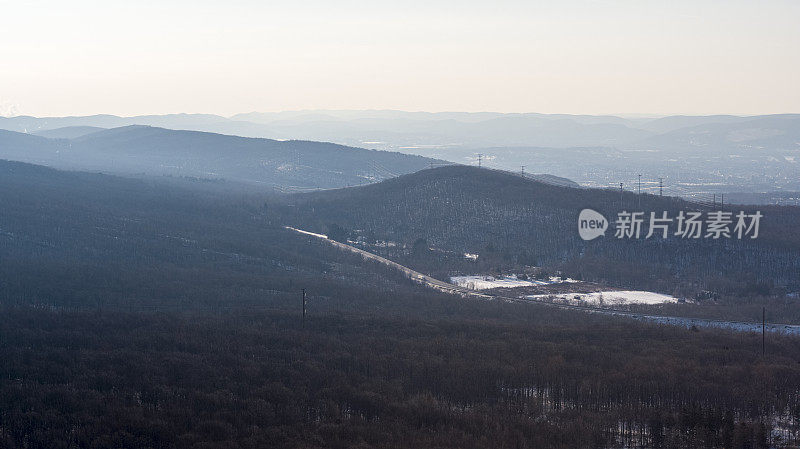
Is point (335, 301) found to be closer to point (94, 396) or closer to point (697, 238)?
point (94, 396)

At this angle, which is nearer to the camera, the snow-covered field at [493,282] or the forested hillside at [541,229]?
the snow-covered field at [493,282]

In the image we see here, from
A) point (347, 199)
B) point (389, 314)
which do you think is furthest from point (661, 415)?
point (347, 199)

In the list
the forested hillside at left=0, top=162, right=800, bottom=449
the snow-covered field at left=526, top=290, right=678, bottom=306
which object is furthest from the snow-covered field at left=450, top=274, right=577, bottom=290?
the forested hillside at left=0, top=162, right=800, bottom=449

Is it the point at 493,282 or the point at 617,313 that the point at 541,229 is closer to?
the point at 493,282

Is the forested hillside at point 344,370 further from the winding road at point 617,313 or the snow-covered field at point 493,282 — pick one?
the snow-covered field at point 493,282

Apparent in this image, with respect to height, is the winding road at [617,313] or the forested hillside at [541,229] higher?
the forested hillside at [541,229]

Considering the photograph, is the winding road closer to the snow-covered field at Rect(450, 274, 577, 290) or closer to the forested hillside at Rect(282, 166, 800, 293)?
the snow-covered field at Rect(450, 274, 577, 290)

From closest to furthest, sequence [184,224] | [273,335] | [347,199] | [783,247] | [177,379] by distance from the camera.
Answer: [177,379] < [273,335] < [783,247] < [184,224] < [347,199]

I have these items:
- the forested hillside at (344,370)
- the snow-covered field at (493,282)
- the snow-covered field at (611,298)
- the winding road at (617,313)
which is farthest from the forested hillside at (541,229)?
the forested hillside at (344,370)
